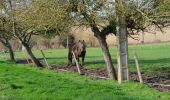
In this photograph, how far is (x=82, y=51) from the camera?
39.1 metres

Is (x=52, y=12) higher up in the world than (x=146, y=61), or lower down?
higher up

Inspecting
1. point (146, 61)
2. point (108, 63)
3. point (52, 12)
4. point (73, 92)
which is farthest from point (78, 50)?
point (73, 92)

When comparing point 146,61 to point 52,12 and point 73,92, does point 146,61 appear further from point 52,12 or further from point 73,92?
point 73,92

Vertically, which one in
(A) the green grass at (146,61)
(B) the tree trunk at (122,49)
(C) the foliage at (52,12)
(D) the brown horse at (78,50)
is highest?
(C) the foliage at (52,12)

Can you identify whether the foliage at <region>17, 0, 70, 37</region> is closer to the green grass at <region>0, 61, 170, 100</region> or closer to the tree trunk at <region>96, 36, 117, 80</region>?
the tree trunk at <region>96, 36, 117, 80</region>

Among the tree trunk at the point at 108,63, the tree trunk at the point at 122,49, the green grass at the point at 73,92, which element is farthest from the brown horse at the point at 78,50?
the green grass at the point at 73,92

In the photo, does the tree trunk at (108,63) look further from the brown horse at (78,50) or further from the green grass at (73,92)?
the brown horse at (78,50)

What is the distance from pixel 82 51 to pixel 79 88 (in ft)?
70.2

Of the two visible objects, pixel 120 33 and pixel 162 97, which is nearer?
pixel 162 97

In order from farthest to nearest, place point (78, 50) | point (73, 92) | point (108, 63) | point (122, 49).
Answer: point (78, 50) < point (108, 63) < point (122, 49) < point (73, 92)

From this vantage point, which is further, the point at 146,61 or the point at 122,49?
the point at 146,61

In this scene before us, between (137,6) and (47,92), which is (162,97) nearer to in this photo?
(47,92)

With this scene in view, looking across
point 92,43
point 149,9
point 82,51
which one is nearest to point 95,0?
point 149,9

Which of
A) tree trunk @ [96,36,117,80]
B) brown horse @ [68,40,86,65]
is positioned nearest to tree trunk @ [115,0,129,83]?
tree trunk @ [96,36,117,80]
